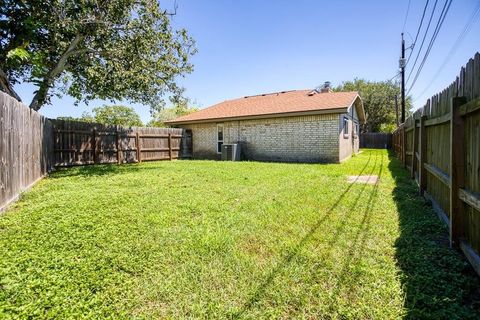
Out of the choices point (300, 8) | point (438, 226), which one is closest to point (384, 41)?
point (300, 8)

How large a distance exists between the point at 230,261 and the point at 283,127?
12.1 m

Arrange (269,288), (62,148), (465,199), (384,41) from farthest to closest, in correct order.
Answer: (384,41) → (62,148) → (465,199) → (269,288)

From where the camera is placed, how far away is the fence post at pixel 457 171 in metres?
2.91

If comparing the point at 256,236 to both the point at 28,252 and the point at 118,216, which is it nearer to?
the point at 118,216

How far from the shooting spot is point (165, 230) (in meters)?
3.69

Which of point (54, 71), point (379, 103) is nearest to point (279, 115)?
point (54, 71)

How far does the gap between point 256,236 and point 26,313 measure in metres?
2.42

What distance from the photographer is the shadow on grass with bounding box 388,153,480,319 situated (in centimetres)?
202

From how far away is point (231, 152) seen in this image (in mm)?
15227

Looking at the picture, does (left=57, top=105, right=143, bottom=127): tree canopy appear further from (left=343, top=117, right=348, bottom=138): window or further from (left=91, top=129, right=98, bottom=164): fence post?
(left=343, top=117, right=348, bottom=138): window

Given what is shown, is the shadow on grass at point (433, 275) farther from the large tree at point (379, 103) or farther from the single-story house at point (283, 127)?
the large tree at point (379, 103)

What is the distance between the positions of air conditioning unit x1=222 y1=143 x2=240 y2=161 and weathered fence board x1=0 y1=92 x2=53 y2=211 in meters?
8.84

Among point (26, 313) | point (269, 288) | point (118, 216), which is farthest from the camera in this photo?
point (118, 216)

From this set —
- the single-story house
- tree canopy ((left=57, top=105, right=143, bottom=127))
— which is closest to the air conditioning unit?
the single-story house
